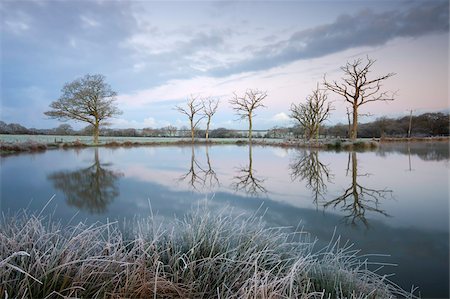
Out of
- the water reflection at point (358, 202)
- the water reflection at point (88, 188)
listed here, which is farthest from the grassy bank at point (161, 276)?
the water reflection at point (88, 188)

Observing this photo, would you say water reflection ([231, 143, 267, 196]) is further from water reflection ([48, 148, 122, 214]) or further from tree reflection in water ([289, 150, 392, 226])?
water reflection ([48, 148, 122, 214])

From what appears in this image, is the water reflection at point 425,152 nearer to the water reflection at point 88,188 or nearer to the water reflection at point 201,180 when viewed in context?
the water reflection at point 201,180

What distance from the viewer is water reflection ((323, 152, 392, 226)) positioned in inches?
189

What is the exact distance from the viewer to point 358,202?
226 inches

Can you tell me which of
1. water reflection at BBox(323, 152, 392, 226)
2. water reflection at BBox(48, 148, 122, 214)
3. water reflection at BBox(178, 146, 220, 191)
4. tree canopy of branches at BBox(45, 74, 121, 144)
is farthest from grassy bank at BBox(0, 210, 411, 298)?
tree canopy of branches at BBox(45, 74, 121, 144)

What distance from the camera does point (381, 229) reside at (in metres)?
4.11

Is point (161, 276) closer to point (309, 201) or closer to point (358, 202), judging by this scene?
point (309, 201)

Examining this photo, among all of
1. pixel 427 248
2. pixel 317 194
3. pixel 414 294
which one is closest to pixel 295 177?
pixel 317 194

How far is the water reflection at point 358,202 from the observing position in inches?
189

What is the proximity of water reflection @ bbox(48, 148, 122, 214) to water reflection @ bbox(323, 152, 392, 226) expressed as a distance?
15.1 ft

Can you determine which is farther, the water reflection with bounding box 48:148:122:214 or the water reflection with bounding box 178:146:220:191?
the water reflection with bounding box 178:146:220:191

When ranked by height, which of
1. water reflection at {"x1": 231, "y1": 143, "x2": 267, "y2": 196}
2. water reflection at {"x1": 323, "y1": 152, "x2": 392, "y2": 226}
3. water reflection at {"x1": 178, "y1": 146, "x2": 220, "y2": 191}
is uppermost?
water reflection at {"x1": 178, "y1": 146, "x2": 220, "y2": 191}

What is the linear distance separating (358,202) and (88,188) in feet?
22.1

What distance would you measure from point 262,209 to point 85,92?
99.1ft
